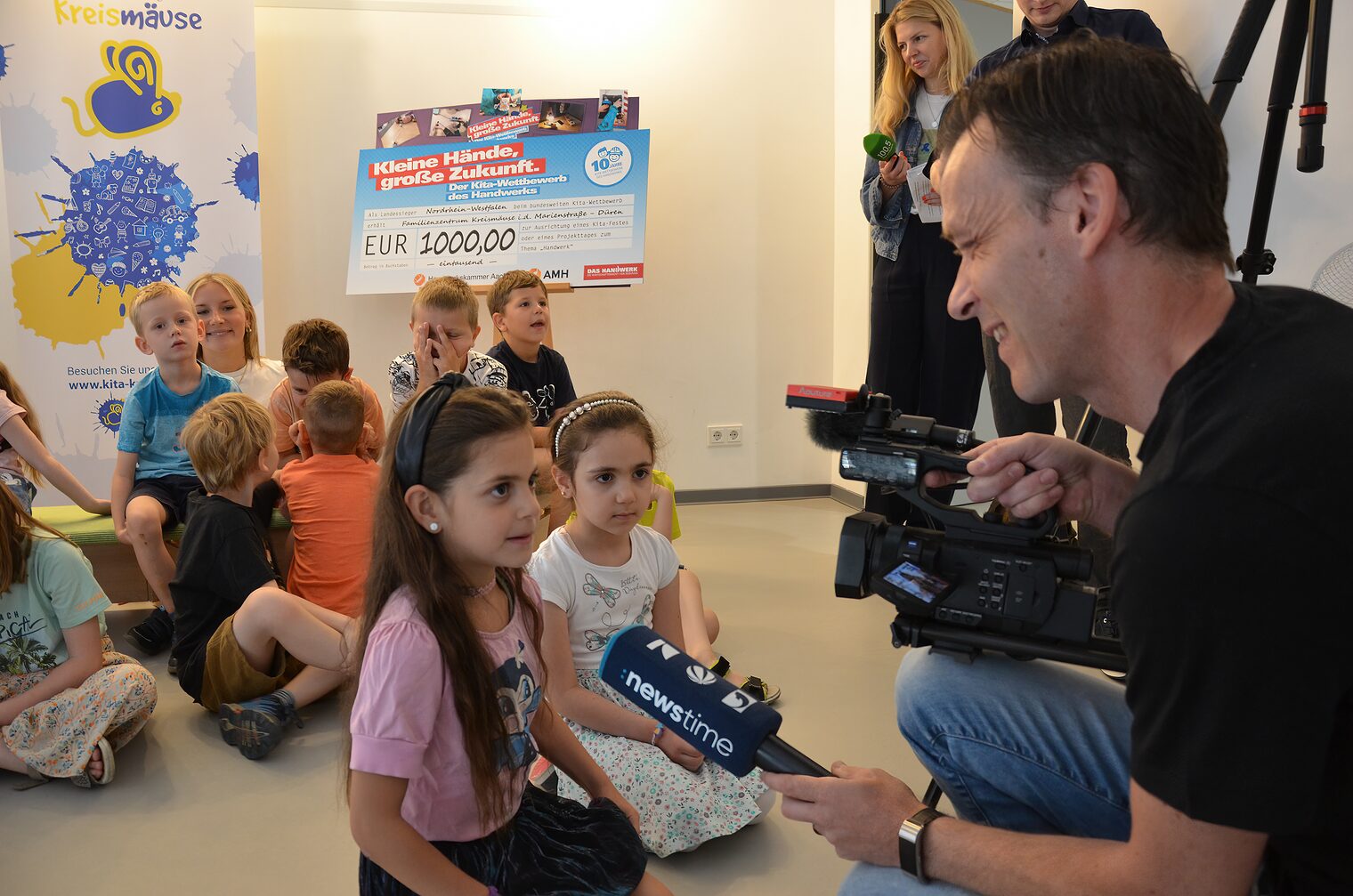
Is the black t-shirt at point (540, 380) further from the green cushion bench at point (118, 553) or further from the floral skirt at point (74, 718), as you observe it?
the floral skirt at point (74, 718)

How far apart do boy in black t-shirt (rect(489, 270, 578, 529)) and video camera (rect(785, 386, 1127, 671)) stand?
238 centimetres

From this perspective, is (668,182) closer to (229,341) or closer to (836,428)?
(229,341)

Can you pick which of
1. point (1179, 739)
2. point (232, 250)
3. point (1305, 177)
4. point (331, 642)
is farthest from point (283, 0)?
point (1179, 739)

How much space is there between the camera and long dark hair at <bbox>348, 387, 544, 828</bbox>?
4.13 ft

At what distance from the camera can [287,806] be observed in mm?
2033

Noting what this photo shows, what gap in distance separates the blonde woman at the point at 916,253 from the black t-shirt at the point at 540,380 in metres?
1.08

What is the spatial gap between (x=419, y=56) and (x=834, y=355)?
226cm

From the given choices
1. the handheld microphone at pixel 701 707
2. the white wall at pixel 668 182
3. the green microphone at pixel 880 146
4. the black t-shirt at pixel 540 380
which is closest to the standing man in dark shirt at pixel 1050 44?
the green microphone at pixel 880 146

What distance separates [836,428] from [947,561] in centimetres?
18

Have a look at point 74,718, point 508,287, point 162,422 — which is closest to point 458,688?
point 74,718

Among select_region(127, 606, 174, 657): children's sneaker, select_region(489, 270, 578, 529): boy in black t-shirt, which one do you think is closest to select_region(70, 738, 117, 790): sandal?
select_region(127, 606, 174, 657): children's sneaker

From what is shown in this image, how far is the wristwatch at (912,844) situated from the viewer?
3.19 feet

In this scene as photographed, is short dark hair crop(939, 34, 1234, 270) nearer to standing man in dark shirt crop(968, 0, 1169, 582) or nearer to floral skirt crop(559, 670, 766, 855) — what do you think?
floral skirt crop(559, 670, 766, 855)

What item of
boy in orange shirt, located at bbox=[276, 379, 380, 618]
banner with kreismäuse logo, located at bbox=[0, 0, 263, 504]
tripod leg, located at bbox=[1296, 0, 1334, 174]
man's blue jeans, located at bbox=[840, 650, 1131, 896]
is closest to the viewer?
man's blue jeans, located at bbox=[840, 650, 1131, 896]
